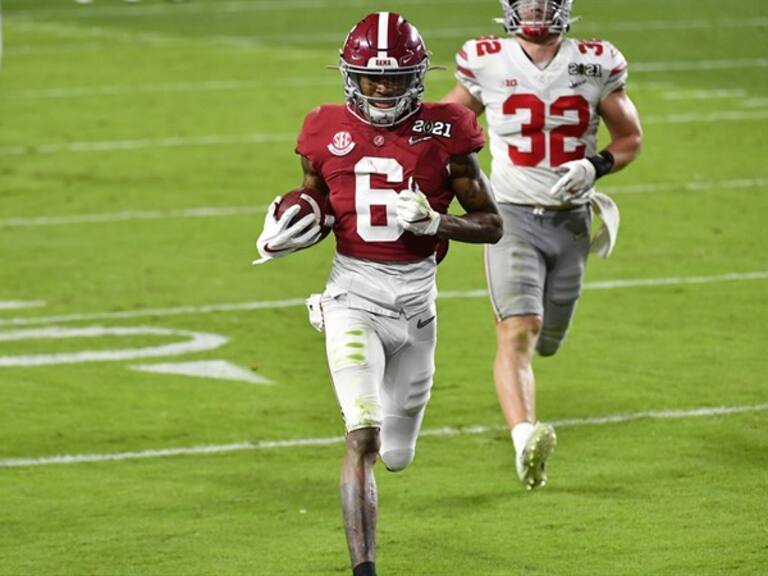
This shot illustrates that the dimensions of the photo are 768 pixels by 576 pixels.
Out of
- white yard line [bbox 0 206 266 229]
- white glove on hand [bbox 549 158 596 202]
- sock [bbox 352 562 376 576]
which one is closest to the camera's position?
sock [bbox 352 562 376 576]

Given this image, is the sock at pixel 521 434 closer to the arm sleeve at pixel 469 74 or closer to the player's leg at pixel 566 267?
the player's leg at pixel 566 267

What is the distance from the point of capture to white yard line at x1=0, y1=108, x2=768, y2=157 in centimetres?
1584

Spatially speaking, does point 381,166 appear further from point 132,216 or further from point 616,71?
point 132,216

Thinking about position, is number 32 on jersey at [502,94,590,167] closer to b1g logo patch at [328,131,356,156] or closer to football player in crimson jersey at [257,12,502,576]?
football player in crimson jersey at [257,12,502,576]

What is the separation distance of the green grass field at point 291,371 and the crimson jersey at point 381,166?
118 cm

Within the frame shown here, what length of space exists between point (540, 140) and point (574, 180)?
46 cm

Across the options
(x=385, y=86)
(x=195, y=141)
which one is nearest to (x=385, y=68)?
(x=385, y=86)

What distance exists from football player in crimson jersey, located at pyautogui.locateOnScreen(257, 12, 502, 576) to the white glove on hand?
4.02 ft

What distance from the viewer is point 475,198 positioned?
6.55 meters

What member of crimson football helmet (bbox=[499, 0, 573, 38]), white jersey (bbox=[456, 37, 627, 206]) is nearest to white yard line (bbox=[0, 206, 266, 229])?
white jersey (bbox=[456, 37, 627, 206])

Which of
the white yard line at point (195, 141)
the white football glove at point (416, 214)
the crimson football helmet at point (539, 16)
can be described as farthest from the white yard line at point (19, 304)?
the white football glove at point (416, 214)

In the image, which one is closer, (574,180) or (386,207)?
(386,207)

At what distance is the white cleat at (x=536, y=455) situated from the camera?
24.5 feet

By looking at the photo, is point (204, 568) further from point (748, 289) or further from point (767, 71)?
point (767, 71)
